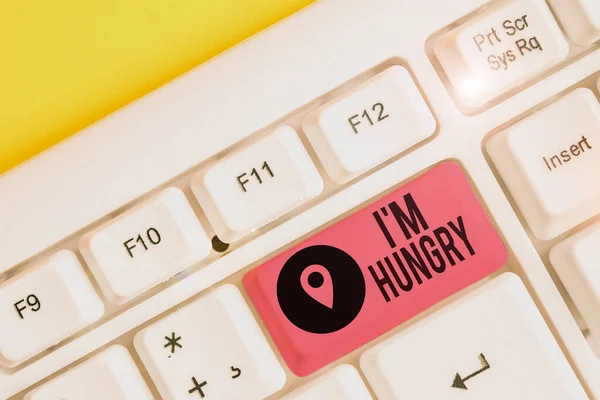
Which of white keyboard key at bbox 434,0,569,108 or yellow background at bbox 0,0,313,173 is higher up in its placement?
yellow background at bbox 0,0,313,173

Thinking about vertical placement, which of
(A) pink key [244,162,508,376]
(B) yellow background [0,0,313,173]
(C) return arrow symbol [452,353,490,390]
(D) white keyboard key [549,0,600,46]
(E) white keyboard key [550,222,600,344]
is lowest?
(C) return arrow symbol [452,353,490,390]

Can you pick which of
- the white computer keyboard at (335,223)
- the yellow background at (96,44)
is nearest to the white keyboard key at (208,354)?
the white computer keyboard at (335,223)

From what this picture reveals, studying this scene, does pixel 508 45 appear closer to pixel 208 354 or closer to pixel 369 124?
pixel 369 124

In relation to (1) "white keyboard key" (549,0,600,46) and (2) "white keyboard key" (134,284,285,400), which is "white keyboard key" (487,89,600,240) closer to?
(1) "white keyboard key" (549,0,600,46)

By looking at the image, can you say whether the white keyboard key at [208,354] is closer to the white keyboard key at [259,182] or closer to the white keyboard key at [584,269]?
the white keyboard key at [259,182]

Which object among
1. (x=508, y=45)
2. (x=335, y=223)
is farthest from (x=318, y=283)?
(x=508, y=45)

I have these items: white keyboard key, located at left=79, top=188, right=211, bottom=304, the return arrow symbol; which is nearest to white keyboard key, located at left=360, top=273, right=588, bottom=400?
the return arrow symbol

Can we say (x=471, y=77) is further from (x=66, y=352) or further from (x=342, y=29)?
(x=66, y=352)
